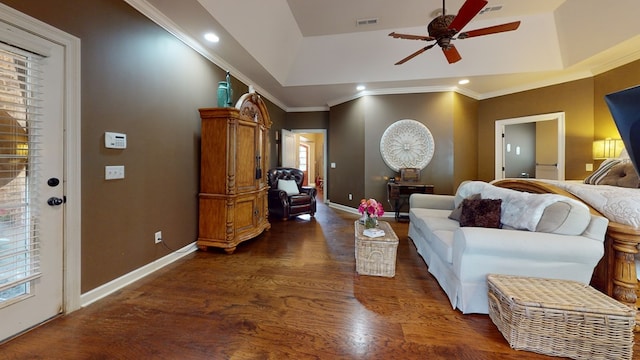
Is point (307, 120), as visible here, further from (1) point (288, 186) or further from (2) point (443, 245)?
(2) point (443, 245)

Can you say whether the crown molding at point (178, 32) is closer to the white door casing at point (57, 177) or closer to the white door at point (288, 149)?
the white door casing at point (57, 177)

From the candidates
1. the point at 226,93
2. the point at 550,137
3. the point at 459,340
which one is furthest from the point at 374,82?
the point at 550,137

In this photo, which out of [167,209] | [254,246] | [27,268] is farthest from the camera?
[254,246]

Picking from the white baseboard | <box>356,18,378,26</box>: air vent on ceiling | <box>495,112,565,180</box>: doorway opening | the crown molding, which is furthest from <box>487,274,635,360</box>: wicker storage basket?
<box>495,112,565,180</box>: doorway opening

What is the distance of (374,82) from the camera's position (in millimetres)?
4695

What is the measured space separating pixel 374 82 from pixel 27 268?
4980 millimetres

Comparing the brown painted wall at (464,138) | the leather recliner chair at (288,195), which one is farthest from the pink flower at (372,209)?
the brown painted wall at (464,138)

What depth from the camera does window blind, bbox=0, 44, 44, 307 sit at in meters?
1.53

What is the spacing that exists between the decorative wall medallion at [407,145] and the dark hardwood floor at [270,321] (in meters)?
2.89

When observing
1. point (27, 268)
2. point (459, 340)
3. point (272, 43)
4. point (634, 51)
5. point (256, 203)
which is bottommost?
point (459, 340)

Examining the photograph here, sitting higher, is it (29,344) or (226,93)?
(226,93)

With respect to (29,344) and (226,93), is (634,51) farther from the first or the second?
(29,344)

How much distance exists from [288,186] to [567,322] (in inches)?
170

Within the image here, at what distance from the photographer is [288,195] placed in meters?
4.98
